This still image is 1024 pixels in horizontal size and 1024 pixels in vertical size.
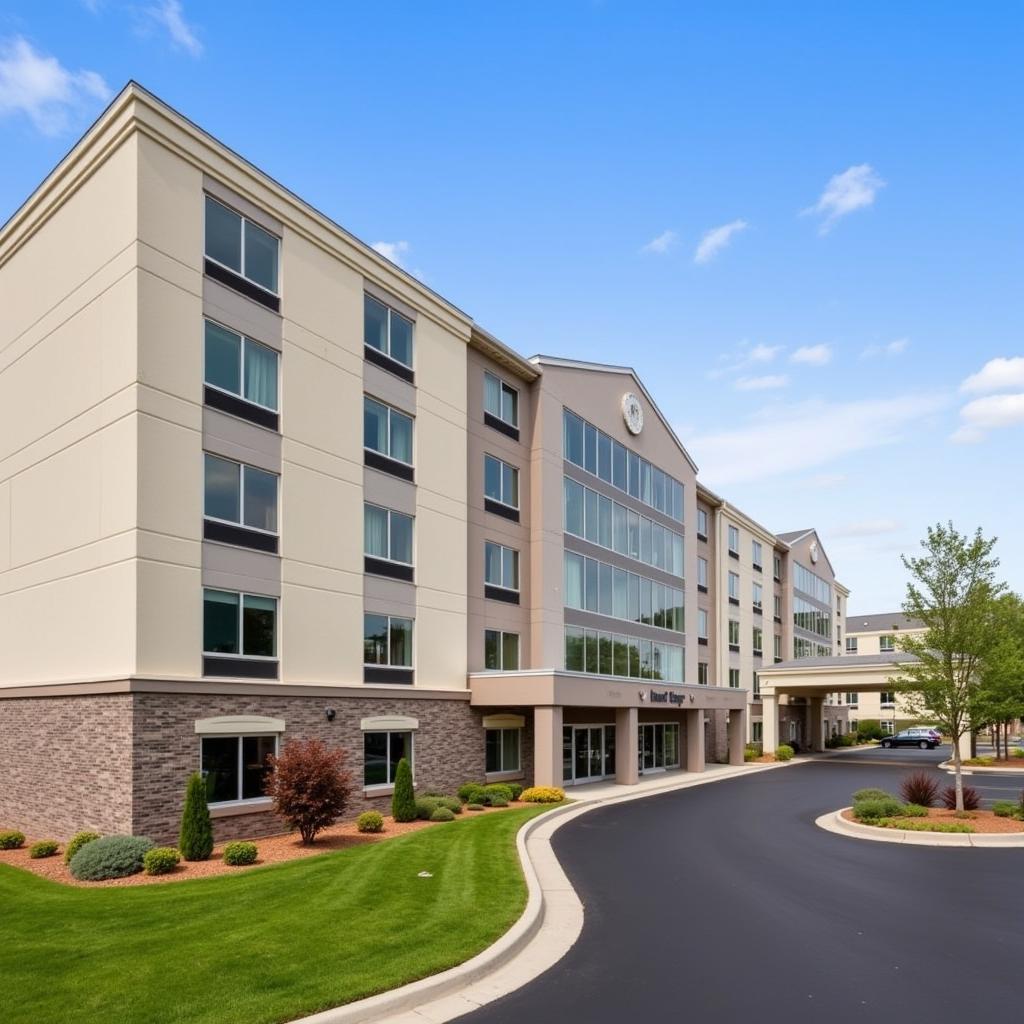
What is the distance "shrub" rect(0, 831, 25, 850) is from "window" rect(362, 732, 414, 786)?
792cm

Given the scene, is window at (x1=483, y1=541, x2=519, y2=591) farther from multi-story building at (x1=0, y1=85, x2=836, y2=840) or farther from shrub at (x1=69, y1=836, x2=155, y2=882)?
shrub at (x1=69, y1=836, x2=155, y2=882)

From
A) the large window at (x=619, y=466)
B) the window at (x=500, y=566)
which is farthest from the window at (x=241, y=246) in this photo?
the large window at (x=619, y=466)

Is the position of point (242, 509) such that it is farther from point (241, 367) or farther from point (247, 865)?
point (247, 865)

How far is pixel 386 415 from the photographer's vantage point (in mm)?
26266

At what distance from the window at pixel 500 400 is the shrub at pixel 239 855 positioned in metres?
17.4

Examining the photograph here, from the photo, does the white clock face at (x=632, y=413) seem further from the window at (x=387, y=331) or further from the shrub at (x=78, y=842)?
the shrub at (x=78, y=842)

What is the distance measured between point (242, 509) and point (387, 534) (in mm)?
5634

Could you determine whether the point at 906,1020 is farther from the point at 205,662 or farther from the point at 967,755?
the point at 967,755

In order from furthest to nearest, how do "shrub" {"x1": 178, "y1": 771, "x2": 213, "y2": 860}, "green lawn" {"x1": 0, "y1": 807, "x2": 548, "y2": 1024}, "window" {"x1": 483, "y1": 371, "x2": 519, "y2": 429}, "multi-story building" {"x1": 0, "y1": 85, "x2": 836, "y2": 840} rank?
"window" {"x1": 483, "y1": 371, "x2": 519, "y2": 429} → "multi-story building" {"x1": 0, "y1": 85, "x2": 836, "y2": 840} → "shrub" {"x1": 178, "y1": 771, "x2": 213, "y2": 860} → "green lawn" {"x1": 0, "y1": 807, "x2": 548, "y2": 1024}

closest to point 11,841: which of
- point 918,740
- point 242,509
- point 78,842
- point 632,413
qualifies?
point 78,842

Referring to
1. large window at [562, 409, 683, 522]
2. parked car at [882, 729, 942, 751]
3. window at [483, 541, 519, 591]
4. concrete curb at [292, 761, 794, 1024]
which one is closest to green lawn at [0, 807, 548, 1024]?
concrete curb at [292, 761, 794, 1024]

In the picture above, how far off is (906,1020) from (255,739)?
50.8ft

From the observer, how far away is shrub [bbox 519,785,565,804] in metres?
26.9

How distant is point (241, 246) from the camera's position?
2180 cm
